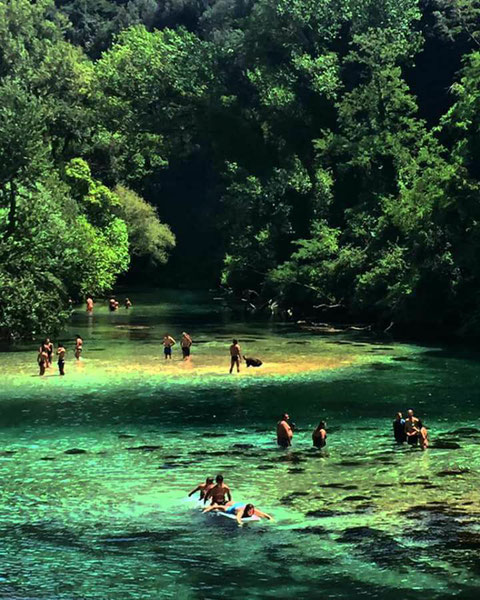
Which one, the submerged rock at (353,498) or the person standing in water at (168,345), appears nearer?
the submerged rock at (353,498)

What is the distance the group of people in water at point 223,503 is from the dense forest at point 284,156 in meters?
37.8

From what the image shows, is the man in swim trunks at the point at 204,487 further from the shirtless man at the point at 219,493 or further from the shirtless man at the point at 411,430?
the shirtless man at the point at 411,430

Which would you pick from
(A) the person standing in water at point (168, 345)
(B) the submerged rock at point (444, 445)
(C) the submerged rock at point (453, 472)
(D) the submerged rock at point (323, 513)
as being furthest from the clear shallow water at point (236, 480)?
(A) the person standing in water at point (168, 345)

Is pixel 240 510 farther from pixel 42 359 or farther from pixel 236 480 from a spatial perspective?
pixel 42 359

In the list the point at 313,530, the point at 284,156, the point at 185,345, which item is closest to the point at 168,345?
the point at 185,345

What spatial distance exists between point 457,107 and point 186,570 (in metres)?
55.6

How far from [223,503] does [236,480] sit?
3.95 m

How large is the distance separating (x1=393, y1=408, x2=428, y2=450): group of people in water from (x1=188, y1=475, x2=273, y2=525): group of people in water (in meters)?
10.3

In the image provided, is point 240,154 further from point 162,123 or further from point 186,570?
point 186,570

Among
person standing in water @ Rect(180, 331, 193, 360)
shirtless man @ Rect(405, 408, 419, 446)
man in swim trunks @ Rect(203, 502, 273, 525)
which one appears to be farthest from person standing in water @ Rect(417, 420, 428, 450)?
person standing in water @ Rect(180, 331, 193, 360)

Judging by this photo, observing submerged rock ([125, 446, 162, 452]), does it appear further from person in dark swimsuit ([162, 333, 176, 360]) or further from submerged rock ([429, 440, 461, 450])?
person in dark swimsuit ([162, 333, 176, 360])

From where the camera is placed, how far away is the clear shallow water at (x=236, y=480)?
25.8 meters

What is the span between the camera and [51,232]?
7212 cm

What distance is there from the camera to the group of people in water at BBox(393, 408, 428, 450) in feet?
129
